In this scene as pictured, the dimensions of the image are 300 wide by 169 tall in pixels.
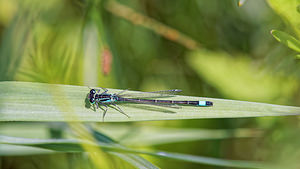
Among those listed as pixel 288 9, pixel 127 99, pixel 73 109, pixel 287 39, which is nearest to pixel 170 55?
pixel 127 99

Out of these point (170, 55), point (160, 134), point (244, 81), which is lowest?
point (160, 134)

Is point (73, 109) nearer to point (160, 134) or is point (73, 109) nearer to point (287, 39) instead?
point (160, 134)

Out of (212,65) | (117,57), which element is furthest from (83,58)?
(212,65)

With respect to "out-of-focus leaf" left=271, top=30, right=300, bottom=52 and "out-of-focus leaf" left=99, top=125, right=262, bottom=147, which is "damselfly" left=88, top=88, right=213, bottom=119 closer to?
"out-of-focus leaf" left=99, top=125, right=262, bottom=147

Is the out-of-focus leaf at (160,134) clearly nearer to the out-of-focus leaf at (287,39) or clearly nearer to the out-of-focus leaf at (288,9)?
the out-of-focus leaf at (287,39)

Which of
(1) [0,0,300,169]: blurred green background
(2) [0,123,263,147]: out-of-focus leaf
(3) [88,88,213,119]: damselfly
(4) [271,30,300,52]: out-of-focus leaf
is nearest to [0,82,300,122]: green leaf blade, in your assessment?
(3) [88,88,213,119]: damselfly

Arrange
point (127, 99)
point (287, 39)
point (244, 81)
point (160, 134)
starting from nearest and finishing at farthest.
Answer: point (287, 39) → point (127, 99) → point (244, 81) → point (160, 134)

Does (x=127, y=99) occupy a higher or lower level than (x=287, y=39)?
lower

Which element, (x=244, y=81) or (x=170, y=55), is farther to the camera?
(x=170, y=55)
